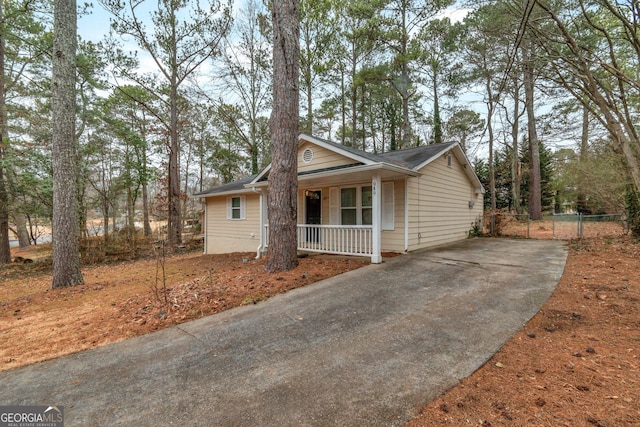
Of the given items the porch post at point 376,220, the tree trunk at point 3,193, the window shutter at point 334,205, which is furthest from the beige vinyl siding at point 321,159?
the tree trunk at point 3,193

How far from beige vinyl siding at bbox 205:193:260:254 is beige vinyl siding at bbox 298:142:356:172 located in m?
3.28

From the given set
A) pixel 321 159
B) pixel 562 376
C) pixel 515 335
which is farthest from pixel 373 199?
pixel 562 376

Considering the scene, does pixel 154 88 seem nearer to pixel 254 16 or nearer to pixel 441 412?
pixel 254 16

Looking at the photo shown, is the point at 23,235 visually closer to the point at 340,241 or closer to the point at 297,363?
the point at 340,241

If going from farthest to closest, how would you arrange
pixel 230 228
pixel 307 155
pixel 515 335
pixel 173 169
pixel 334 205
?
pixel 173 169 → pixel 230 228 → pixel 334 205 → pixel 307 155 → pixel 515 335

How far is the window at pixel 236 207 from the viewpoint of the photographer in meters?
→ 12.0

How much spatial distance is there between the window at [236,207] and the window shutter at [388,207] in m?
6.48

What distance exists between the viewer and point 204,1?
1252cm

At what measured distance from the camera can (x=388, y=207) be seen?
803 centimetres

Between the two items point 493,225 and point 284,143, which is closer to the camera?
point 284,143

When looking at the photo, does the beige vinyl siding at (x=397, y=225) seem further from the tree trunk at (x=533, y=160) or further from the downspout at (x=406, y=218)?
the tree trunk at (x=533, y=160)

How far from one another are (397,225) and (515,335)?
5020 mm

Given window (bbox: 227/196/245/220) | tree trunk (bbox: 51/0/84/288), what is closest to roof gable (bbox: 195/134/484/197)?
window (bbox: 227/196/245/220)

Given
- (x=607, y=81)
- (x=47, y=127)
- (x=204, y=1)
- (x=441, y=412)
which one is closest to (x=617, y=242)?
(x=607, y=81)
